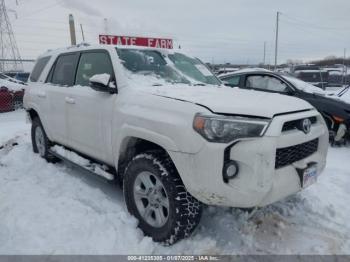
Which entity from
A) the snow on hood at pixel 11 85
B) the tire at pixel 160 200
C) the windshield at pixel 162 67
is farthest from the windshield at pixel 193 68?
the snow on hood at pixel 11 85

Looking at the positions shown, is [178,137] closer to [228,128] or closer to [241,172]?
[228,128]

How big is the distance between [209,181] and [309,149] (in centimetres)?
120

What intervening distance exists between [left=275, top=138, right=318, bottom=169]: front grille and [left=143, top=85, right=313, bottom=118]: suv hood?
326mm

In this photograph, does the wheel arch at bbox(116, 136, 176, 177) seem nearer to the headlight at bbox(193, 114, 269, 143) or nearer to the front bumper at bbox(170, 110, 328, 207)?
the front bumper at bbox(170, 110, 328, 207)

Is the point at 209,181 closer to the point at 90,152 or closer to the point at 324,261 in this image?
the point at 324,261

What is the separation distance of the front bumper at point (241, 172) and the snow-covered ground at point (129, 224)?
65 centimetres

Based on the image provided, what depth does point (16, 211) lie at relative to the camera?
368 centimetres

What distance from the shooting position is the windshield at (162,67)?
12.4ft

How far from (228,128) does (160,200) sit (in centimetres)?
97

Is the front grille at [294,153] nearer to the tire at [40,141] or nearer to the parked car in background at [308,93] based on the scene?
the parked car in background at [308,93]

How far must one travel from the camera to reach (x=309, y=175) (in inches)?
120

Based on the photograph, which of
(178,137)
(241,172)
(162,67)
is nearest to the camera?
(241,172)

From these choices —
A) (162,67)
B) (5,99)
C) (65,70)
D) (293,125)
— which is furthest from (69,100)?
(5,99)

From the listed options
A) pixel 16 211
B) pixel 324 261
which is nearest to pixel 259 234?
pixel 324 261
